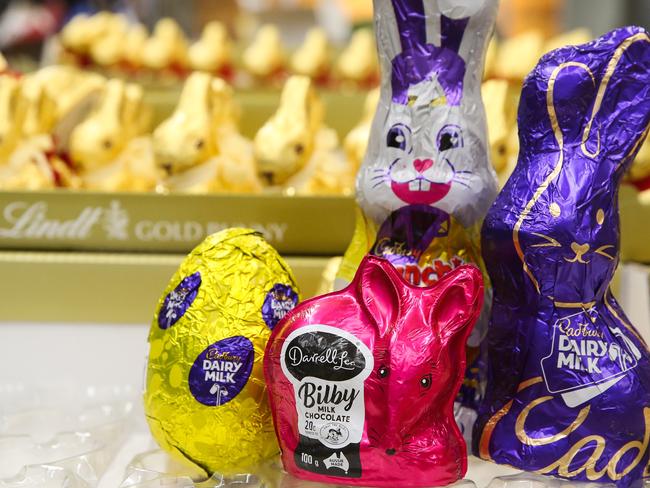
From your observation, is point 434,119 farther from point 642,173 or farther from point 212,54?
point 212,54

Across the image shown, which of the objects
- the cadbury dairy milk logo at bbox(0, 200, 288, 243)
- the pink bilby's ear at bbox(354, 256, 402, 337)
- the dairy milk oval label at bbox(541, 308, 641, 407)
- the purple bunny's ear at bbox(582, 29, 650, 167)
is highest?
the purple bunny's ear at bbox(582, 29, 650, 167)

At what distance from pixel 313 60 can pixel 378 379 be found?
1.59m

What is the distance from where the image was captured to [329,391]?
0.80m

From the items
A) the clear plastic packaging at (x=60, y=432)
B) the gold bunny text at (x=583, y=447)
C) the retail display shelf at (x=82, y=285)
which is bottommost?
the clear plastic packaging at (x=60, y=432)

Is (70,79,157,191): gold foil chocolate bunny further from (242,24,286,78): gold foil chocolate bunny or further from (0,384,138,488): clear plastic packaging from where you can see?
(242,24,286,78): gold foil chocolate bunny

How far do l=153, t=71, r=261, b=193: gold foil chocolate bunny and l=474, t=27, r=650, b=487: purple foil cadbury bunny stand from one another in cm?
70

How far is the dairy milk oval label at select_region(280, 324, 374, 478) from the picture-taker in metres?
0.80

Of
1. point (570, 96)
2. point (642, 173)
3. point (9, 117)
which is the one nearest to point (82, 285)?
point (9, 117)

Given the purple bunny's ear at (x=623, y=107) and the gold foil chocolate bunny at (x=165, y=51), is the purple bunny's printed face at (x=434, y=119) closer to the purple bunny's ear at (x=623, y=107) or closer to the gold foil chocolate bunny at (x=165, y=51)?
the purple bunny's ear at (x=623, y=107)

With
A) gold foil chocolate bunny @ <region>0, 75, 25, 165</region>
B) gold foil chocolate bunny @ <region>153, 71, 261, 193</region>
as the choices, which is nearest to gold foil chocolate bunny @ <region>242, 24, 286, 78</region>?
gold foil chocolate bunny @ <region>153, 71, 261, 193</region>

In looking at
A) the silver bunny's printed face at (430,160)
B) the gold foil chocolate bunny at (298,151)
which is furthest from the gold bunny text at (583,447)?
the gold foil chocolate bunny at (298,151)

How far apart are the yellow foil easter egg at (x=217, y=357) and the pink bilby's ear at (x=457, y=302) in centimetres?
21

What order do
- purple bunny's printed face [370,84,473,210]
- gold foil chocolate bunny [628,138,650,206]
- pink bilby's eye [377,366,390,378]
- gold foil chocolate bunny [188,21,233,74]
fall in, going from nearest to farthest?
pink bilby's eye [377,366,390,378] → purple bunny's printed face [370,84,473,210] → gold foil chocolate bunny [628,138,650,206] → gold foil chocolate bunny [188,21,233,74]

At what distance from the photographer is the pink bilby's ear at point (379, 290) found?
32.2 inches
